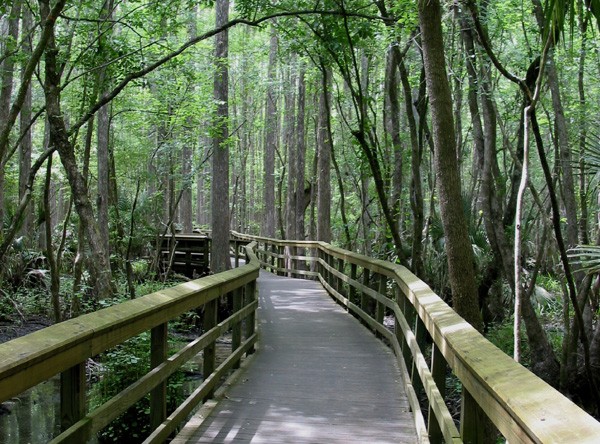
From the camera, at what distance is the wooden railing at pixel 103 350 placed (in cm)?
228

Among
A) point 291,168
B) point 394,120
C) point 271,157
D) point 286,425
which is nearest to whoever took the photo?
point 286,425

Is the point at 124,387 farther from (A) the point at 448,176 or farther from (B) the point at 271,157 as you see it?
(B) the point at 271,157

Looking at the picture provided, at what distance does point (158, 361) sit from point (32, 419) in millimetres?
5419

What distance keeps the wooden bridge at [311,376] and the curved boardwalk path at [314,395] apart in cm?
1

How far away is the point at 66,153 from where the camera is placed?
30.4 feet

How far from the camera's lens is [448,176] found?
5.88 m

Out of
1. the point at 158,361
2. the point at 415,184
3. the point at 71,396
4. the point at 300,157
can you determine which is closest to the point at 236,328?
the point at 158,361

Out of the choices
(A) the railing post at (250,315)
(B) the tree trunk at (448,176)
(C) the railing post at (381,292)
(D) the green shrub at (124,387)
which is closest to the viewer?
(B) the tree trunk at (448,176)

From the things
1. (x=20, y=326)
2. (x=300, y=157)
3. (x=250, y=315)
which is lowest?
(x=20, y=326)

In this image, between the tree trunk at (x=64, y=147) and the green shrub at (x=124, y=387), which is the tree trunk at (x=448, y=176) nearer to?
the green shrub at (x=124, y=387)

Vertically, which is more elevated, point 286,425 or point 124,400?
point 124,400

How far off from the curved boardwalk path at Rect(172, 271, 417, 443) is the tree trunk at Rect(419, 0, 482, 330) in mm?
1071

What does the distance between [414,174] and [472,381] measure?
8.47m

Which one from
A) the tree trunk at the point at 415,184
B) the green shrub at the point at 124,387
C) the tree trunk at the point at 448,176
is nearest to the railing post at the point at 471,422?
the tree trunk at the point at 448,176
